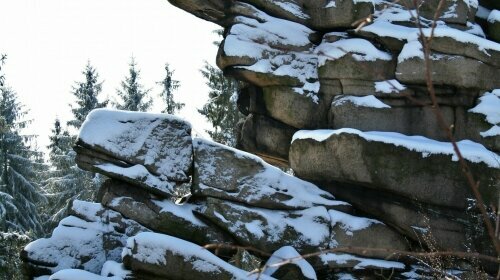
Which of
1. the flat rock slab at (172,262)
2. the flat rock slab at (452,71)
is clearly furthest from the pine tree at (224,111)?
the flat rock slab at (172,262)

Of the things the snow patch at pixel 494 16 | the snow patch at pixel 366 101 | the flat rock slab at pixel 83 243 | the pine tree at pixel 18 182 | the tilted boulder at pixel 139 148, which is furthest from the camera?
the pine tree at pixel 18 182

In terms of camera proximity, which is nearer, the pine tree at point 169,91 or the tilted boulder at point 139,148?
the tilted boulder at point 139,148

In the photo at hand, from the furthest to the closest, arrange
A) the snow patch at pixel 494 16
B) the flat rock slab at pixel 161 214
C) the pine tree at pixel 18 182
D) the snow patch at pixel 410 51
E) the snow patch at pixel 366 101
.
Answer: the pine tree at pixel 18 182 → the snow patch at pixel 494 16 → the snow patch at pixel 366 101 → the snow patch at pixel 410 51 → the flat rock slab at pixel 161 214

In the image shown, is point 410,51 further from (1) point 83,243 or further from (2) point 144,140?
(1) point 83,243

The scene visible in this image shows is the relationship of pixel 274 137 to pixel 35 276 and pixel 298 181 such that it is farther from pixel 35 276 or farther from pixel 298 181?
pixel 35 276

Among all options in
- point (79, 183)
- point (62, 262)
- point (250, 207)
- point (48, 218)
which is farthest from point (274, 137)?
point (48, 218)

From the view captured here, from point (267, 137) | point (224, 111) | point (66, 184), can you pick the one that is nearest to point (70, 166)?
point (66, 184)

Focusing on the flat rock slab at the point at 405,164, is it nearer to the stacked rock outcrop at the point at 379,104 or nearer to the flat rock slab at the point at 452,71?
the stacked rock outcrop at the point at 379,104

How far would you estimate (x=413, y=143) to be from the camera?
10.4 meters

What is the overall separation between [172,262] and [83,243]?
2187 mm

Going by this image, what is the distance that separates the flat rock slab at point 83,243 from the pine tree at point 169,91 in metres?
16.3

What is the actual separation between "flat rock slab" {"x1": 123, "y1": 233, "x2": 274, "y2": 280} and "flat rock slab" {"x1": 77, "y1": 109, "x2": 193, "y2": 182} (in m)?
1.86

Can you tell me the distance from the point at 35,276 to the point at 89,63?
1740 centimetres

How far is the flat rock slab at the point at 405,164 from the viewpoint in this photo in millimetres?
10086
